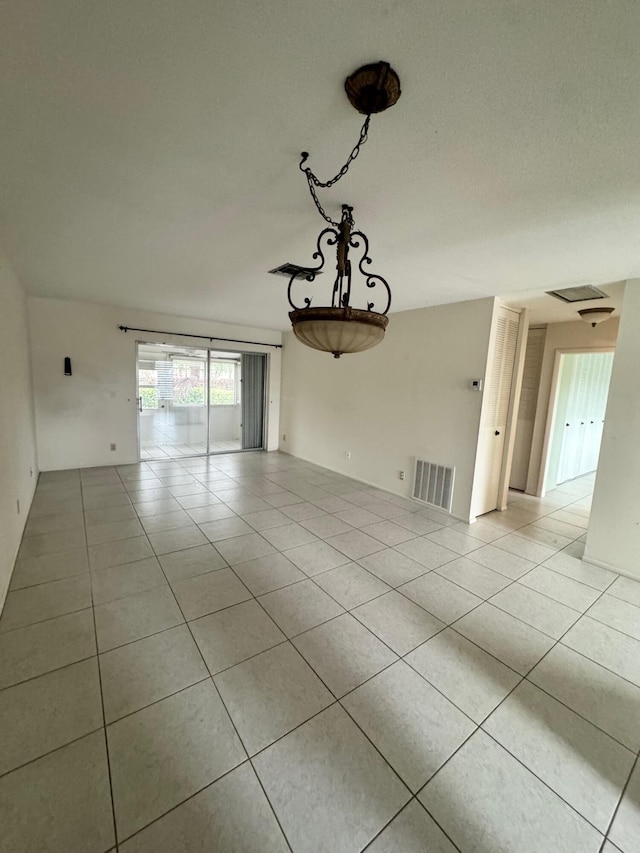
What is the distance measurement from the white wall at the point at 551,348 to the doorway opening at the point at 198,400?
4.74 metres

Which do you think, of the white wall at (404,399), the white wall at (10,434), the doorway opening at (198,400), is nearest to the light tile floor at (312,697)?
the white wall at (10,434)

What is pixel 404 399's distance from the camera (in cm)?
443

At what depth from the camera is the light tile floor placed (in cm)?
114

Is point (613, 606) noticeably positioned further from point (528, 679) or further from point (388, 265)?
point (388, 265)

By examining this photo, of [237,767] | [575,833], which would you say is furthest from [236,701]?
[575,833]

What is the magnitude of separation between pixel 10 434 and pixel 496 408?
4.68 meters

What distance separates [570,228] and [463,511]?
113 inches

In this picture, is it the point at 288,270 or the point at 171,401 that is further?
the point at 171,401

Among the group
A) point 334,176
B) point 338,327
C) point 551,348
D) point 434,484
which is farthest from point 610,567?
point 334,176

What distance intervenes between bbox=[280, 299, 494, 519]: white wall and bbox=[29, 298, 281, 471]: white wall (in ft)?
9.00

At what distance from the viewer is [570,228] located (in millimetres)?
1969

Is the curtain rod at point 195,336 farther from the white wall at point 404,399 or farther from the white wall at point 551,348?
the white wall at point 551,348

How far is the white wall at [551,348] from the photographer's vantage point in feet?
14.1

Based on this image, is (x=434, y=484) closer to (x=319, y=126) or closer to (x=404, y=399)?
(x=404, y=399)
